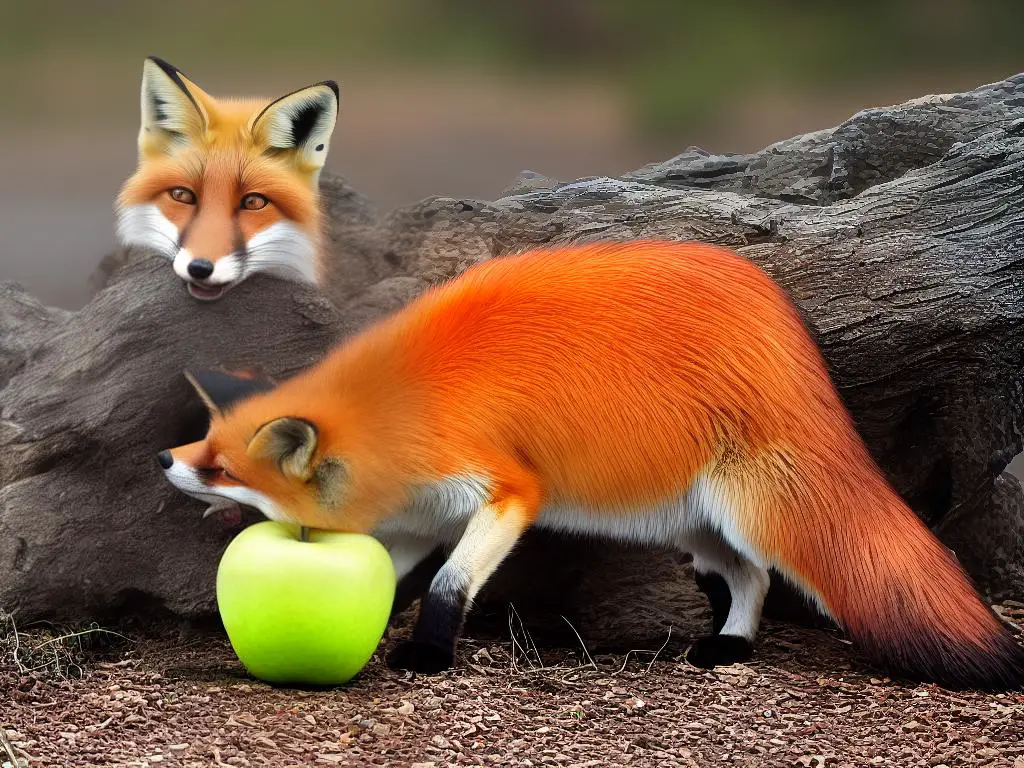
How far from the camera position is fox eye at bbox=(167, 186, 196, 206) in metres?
3.00

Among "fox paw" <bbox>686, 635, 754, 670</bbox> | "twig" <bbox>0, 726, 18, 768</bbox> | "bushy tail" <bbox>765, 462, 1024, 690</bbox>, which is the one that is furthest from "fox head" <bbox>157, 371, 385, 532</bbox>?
"bushy tail" <bbox>765, 462, 1024, 690</bbox>

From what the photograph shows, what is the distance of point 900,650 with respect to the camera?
9.42 ft

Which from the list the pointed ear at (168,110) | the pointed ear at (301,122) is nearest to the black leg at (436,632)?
the pointed ear at (301,122)

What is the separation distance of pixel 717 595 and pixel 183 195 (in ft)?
6.25

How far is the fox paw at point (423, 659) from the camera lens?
9.22 feet

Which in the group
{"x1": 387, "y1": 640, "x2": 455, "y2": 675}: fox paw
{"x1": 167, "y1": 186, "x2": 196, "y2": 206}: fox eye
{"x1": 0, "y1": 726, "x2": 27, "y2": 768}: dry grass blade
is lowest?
{"x1": 0, "y1": 726, "x2": 27, "y2": 768}: dry grass blade

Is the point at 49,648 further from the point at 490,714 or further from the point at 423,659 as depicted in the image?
the point at 490,714

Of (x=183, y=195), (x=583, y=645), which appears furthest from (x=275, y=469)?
(x=583, y=645)

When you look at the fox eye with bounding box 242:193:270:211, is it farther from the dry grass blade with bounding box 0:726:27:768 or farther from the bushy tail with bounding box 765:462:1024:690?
the bushy tail with bounding box 765:462:1024:690

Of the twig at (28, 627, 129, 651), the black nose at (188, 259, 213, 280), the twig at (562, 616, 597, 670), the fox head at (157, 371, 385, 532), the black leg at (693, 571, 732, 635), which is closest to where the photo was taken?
the fox head at (157, 371, 385, 532)

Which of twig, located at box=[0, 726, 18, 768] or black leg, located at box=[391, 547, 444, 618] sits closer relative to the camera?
twig, located at box=[0, 726, 18, 768]

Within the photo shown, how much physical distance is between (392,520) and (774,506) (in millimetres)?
1005

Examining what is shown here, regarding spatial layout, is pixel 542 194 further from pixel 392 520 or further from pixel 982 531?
pixel 982 531

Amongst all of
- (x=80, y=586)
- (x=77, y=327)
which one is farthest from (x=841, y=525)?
(x=77, y=327)
